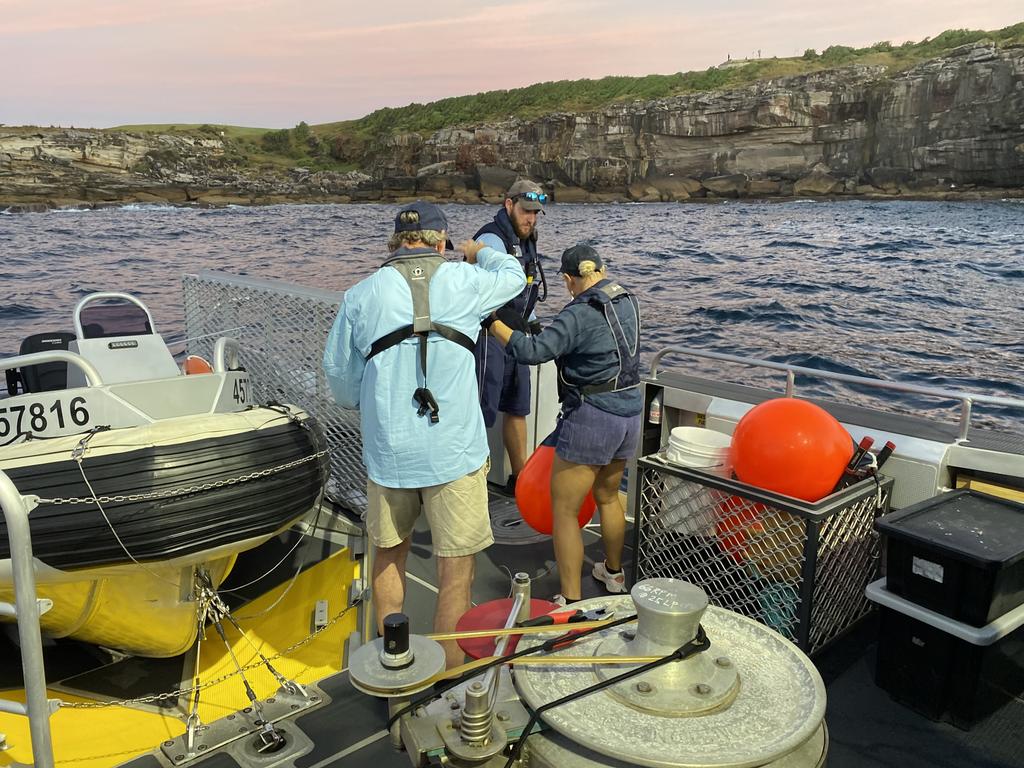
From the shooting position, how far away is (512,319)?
3.39 metres

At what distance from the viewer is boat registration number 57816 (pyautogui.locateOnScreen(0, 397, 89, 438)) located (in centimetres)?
324

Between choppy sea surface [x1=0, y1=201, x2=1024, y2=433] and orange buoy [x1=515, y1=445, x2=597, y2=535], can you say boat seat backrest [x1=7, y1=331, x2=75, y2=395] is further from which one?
orange buoy [x1=515, y1=445, x2=597, y2=535]

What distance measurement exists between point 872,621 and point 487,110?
117780mm

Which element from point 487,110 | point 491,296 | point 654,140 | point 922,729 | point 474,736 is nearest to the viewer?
point 474,736

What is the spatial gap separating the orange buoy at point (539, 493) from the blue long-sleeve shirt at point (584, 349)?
18.9 inches

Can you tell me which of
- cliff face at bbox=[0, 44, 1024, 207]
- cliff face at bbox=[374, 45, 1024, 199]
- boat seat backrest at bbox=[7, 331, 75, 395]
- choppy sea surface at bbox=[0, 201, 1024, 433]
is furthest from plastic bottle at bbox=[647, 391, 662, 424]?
cliff face at bbox=[374, 45, 1024, 199]

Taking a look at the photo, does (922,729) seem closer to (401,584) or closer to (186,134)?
(401,584)

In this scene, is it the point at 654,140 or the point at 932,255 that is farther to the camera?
the point at 654,140

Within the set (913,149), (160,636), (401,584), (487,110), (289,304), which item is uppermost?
(487,110)

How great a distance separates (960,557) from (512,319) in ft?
6.25

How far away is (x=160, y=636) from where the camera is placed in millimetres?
3463

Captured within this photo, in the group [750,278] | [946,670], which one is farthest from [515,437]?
[750,278]

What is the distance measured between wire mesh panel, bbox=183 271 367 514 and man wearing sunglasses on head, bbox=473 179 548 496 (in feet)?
2.78

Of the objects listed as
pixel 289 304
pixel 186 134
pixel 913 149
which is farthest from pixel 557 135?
pixel 289 304
